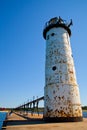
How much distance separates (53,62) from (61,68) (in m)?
1.21

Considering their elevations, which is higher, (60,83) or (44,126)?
(60,83)

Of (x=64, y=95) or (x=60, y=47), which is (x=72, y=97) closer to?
(x=64, y=95)

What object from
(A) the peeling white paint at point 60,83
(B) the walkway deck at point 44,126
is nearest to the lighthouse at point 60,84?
(A) the peeling white paint at point 60,83

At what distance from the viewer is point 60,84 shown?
1595 cm

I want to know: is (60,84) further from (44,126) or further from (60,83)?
(44,126)

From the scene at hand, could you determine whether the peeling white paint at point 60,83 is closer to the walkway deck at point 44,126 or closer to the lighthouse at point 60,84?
the lighthouse at point 60,84

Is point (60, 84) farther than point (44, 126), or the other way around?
point (60, 84)

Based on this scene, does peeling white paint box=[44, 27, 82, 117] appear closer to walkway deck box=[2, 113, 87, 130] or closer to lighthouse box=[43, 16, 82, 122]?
lighthouse box=[43, 16, 82, 122]

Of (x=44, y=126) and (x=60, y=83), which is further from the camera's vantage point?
(x=60, y=83)

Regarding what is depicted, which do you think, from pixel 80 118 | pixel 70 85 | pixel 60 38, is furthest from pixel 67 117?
pixel 60 38

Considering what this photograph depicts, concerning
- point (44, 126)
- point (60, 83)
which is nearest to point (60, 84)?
point (60, 83)

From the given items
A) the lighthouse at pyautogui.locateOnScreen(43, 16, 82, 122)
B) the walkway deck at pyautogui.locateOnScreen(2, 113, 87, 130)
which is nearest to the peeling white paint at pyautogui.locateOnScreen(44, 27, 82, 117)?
the lighthouse at pyautogui.locateOnScreen(43, 16, 82, 122)

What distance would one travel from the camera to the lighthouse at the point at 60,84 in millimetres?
15250

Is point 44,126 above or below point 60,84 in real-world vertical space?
below
